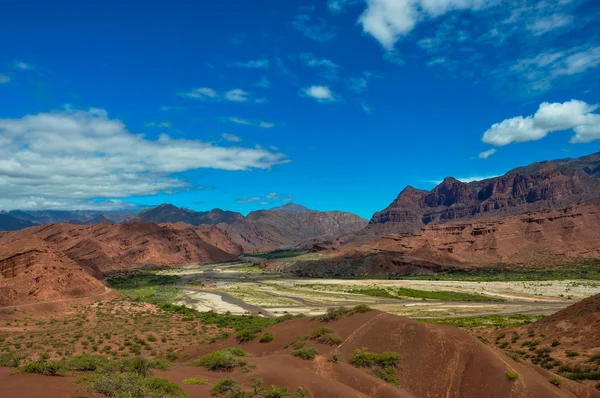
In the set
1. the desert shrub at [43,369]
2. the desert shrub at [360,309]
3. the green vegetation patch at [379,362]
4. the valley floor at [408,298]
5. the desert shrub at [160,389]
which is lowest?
the valley floor at [408,298]

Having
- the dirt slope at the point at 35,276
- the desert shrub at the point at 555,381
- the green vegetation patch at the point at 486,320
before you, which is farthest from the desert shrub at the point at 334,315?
the dirt slope at the point at 35,276

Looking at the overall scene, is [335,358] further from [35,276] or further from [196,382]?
[35,276]

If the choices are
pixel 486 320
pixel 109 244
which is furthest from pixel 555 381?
pixel 109 244

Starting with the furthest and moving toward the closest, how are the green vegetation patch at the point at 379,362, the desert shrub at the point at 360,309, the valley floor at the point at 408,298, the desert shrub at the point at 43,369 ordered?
the valley floor at the point at 408,298, the desert shrub at the point at 360,309, the green vegetation patch at the point at 379,362, the desert shrub at the point at 43,369

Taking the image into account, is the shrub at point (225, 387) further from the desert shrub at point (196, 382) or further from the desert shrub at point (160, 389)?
the desert shrub at point (160, 389)

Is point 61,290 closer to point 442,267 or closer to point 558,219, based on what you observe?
point 442,267

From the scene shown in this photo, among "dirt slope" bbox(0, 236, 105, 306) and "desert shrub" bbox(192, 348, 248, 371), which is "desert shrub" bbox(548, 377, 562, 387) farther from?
"dirt slope" bbox(0, 236, 105, 306)

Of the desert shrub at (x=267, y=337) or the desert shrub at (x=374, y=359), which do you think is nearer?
the desert shrub at (x=374, y=359)

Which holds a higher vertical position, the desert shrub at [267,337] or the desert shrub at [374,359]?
the desert shrub at [374,359]

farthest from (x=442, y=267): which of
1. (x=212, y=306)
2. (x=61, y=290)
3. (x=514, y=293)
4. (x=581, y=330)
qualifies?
(x=61, y=290)
